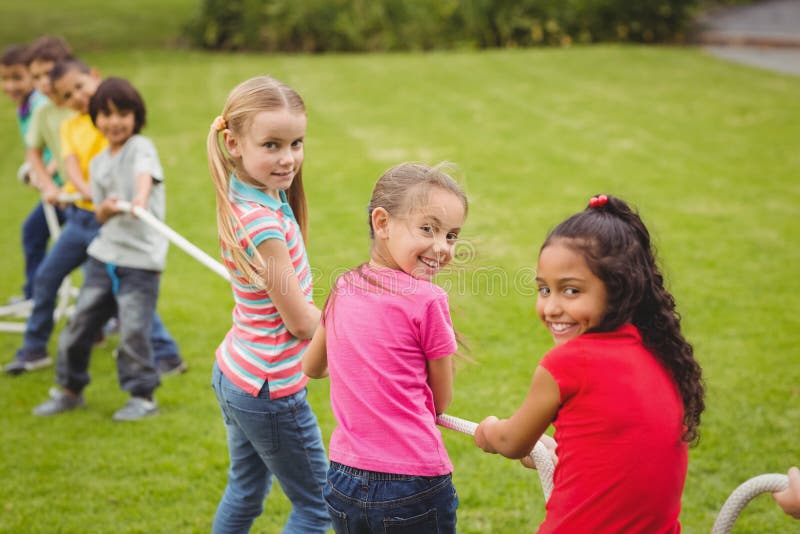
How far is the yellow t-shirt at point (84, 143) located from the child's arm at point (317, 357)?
310cm

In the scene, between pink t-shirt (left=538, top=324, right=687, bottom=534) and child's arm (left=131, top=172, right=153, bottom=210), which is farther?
child's arm (left=131, top=172, right=153, bottom=210)

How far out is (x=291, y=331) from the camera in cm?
265

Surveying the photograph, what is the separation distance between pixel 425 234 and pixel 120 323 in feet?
9.76

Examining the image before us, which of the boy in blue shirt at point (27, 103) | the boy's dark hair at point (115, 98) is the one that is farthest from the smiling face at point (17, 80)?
the boy's dark hair at point (115, 98)

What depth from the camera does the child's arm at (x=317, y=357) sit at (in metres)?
2.43

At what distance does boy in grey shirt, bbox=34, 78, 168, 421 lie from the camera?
456cm

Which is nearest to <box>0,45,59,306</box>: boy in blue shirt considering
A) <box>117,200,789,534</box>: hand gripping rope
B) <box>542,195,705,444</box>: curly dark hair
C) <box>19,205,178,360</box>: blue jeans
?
<box>19,205,178,360</box>: blue jeans

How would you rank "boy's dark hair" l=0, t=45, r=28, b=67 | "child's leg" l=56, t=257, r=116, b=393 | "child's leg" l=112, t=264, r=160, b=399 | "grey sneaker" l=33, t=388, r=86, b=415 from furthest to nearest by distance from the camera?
"boy's dark hair" l=0, t=45, r=28, b=67 < "grey sneaker" l=33, t=388, r=86, b=415 < "child's leg" l=56, t=257, r=116, b=393 < "child's leg" l=112, t=264, r=160, b=399

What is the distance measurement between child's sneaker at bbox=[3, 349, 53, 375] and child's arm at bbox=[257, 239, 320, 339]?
3758 millimetres

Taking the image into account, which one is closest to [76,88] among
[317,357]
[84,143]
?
[84,143]

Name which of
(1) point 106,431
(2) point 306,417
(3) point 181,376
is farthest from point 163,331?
(2) point 306,417

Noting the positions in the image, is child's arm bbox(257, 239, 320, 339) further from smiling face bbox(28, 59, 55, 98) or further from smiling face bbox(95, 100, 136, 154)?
smiling face bbox(28, 59, 55, 98)

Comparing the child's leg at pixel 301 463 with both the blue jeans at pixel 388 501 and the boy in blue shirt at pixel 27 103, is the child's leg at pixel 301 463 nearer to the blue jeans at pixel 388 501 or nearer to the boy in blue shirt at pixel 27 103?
the blue jeans at pixel 388 501

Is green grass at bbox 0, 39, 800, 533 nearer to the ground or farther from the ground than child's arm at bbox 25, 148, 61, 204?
nearer to the ground
